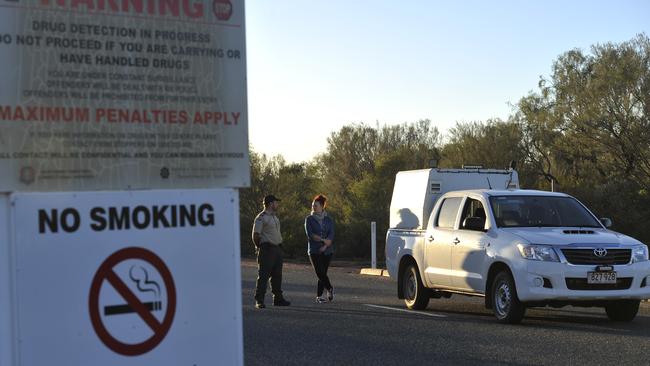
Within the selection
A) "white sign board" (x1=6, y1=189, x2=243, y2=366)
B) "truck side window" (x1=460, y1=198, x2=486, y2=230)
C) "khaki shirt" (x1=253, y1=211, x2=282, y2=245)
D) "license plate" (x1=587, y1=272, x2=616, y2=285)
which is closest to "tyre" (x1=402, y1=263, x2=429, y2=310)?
"truck side window" (x1=460, y1=198, x2=486, y2=230)

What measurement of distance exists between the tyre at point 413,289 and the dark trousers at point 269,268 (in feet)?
6.49

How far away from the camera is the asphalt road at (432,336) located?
9.23m

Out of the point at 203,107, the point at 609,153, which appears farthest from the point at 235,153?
the point at 609,153

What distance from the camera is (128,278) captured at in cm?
406

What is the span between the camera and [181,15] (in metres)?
4.23

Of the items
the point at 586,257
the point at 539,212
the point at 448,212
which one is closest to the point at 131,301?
the point at 586,257

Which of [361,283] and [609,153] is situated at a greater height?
[609,153]

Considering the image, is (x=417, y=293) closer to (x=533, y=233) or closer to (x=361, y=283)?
(x=533, y=233)

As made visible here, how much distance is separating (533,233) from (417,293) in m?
2.68

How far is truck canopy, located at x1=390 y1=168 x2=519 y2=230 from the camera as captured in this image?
15133 millimetres

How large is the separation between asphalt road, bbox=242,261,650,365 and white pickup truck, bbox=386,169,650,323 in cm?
36

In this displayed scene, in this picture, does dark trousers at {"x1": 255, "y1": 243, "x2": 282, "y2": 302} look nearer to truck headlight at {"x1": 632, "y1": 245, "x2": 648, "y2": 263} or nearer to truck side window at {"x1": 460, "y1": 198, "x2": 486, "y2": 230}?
truck side window at {"x1": 460, "y1": 198, "x2": 486, "y2": 230}

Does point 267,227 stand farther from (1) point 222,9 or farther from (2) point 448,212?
(1) point 222,9

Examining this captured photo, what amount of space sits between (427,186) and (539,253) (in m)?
3.66
